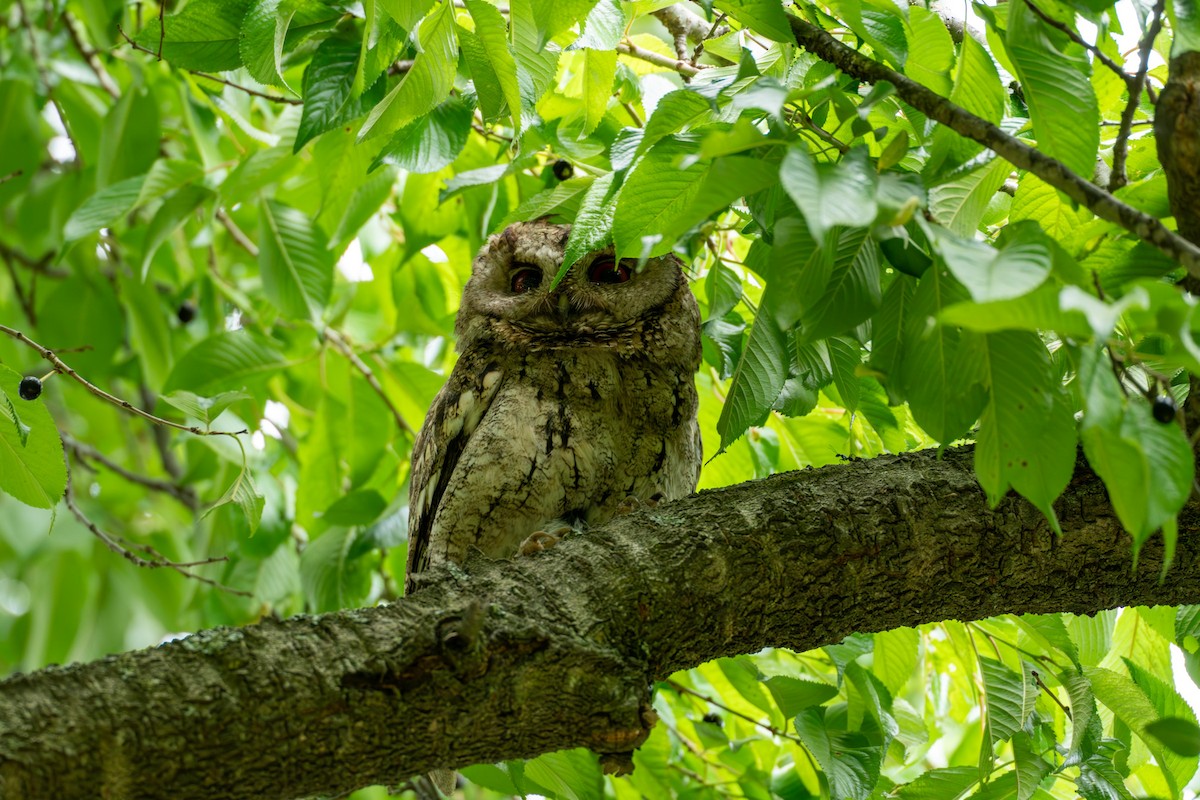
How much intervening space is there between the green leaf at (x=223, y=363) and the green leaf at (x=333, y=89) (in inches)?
44.9

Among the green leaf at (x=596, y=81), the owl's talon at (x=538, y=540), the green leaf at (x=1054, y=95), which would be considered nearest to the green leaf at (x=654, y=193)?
the green leaf at (x=1054, y=95)

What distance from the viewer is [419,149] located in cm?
198

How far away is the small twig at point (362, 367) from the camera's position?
3086 millimetres

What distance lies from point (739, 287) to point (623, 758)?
3.20 feet

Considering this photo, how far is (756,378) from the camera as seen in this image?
1.69m

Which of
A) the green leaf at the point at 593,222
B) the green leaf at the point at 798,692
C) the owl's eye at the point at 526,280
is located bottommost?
the green leaf at the point at 798,692

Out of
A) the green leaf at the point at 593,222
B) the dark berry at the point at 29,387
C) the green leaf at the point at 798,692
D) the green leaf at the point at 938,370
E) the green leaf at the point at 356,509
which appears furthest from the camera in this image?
the green leaf at the point at 356,509

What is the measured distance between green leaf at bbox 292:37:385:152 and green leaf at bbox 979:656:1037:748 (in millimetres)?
1535

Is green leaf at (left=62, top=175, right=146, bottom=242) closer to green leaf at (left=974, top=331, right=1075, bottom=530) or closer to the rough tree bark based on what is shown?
the rough tree bark

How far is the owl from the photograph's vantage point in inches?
92.8

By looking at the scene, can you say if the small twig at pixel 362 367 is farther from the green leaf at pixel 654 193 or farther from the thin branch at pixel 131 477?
the green leaf at pixel 654 193

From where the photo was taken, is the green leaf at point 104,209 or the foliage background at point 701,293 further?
the green leaf at point 104,209

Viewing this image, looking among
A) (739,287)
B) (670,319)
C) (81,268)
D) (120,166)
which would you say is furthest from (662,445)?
(81,268)

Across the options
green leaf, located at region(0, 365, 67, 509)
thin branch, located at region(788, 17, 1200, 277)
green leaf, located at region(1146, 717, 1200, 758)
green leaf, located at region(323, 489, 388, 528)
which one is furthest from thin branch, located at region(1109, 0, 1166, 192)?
green leaf, located at region(323, 489, 388, 528)
